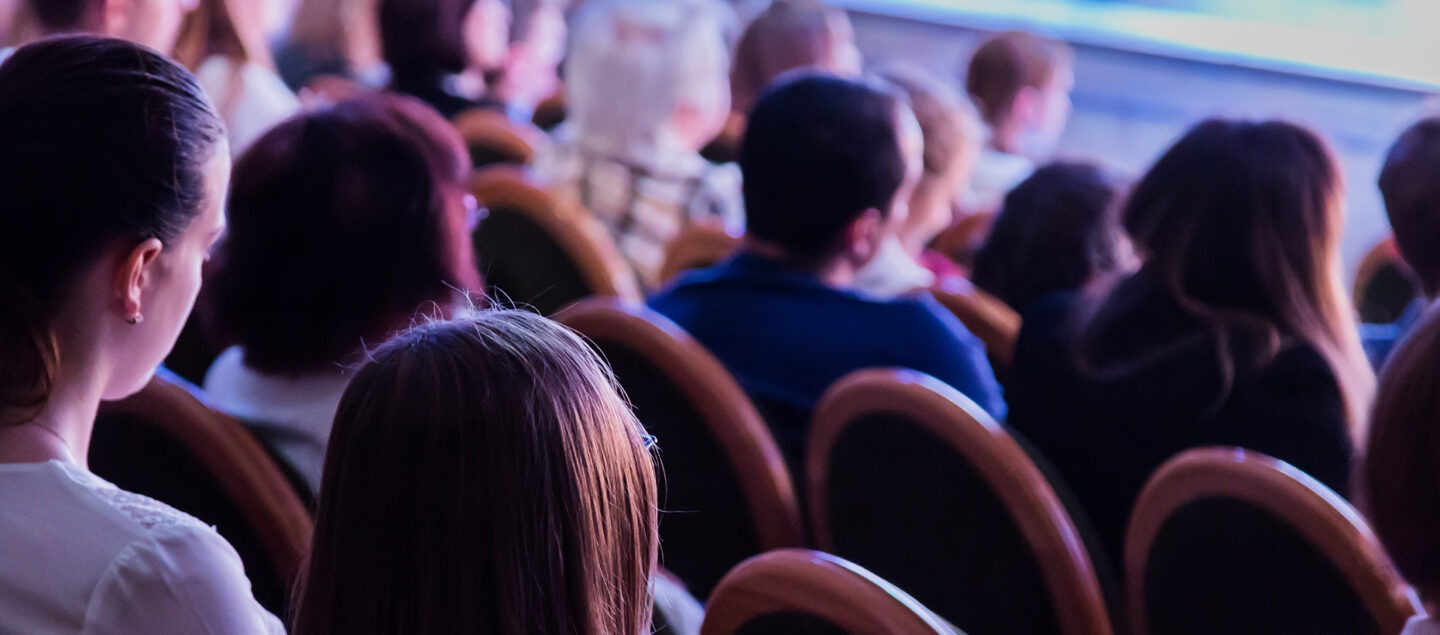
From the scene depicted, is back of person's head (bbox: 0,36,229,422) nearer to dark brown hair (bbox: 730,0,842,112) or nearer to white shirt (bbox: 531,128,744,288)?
white shirt (bbox: 531,128,744,288)

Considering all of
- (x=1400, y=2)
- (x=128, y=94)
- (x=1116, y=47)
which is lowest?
(x=1116, y=47)

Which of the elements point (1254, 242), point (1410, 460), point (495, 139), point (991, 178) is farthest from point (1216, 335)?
point (495, 139)

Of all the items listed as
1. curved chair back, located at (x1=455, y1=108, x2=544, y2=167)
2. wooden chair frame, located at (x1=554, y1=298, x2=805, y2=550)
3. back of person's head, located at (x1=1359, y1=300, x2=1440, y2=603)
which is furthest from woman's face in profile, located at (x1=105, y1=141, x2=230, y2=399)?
curved chair back, located at (x1=455, y1=108, x2=544, y2=167)

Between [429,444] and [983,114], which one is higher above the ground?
[429,444]

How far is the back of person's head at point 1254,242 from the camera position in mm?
1892

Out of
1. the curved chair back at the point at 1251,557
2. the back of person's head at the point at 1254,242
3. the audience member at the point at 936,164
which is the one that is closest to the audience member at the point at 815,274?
the back of person's head at the point at 1254,242

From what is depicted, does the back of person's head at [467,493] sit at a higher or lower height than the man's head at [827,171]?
higher

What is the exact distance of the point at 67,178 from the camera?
109 centimetres

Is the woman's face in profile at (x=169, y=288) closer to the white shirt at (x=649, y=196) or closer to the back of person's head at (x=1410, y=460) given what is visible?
the back of person's head at (x=1410, y=460)

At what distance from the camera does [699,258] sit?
9.37 ft

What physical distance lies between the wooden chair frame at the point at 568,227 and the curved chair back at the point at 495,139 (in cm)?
119

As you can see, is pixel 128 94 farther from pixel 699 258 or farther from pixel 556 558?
pixel 699 258

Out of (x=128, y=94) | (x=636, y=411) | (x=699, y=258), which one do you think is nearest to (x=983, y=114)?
(x=699, y=258)

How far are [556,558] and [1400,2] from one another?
20.0 ft
